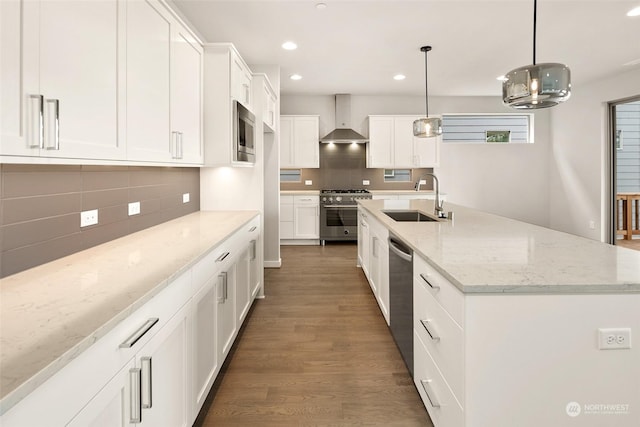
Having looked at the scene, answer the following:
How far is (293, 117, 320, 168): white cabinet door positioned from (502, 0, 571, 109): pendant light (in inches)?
202

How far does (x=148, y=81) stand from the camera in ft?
6.47

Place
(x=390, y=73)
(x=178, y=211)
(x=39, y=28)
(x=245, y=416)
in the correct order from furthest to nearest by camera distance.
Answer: (x=390, y=73) → (x=178, y=211) → (x=245, y=416) → (x=39, y=28)

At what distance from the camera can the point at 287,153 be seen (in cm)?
689

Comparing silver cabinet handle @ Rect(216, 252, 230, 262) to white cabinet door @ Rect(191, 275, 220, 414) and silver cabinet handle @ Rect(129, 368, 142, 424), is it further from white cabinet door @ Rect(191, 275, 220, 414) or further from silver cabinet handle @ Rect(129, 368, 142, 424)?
silver cabinet handle @ Rect(129, 368, 142, 424)

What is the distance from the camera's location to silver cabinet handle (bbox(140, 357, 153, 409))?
3.85 feet

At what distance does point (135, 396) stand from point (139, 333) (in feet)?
0.60

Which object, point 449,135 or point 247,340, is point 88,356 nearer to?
point 247,340

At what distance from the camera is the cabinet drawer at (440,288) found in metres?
1.36

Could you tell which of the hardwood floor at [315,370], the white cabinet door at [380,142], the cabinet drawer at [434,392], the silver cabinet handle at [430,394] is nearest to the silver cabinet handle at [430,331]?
the cabinet drawer at [434,392]

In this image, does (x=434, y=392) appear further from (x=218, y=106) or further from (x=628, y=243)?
(x=628, y=243)

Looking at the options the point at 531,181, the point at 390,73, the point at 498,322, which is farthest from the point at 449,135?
the point at 498,322

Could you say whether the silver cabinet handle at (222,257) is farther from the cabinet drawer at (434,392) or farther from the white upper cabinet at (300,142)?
the white upper cabinet at (300,142)

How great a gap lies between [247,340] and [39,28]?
7.48 feet

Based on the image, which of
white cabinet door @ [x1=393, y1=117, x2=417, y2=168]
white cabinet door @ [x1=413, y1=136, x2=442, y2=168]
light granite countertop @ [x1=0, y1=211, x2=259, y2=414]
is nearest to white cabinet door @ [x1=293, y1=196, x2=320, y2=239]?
white cabinet door @ [x1=393, y1=117, x2=417, y2=168]
